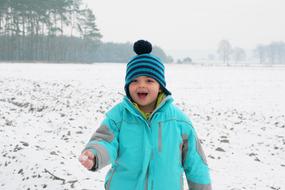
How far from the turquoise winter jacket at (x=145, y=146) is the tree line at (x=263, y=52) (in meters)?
150

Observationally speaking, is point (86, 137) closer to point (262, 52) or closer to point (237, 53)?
point (262, 52)

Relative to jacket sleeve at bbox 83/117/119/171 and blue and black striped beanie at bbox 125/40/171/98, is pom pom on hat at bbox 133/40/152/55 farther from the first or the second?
jacket sleeve at bbox 83/117/119/171

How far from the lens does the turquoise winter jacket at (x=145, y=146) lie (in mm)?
2578

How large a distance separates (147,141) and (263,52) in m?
168

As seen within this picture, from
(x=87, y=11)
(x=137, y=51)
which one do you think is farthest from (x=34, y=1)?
(x=137, y=51)

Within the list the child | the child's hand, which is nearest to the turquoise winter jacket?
the child

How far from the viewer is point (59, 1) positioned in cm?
6419

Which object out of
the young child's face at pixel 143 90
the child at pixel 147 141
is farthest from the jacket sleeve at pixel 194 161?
the young child's face at pixel 143 90

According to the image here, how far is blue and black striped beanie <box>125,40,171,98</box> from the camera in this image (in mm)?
2721

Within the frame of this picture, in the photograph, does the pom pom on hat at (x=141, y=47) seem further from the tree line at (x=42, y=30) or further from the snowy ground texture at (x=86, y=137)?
the tree line at (x=42, y=30)

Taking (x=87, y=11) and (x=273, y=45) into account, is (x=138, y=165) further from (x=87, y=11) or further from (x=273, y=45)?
(x=273, y=45)

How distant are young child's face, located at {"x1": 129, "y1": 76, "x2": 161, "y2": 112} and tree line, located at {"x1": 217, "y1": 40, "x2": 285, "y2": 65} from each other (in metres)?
150

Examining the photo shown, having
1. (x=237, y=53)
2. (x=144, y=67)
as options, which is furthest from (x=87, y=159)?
(x=237, y=53)

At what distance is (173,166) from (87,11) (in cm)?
6979
